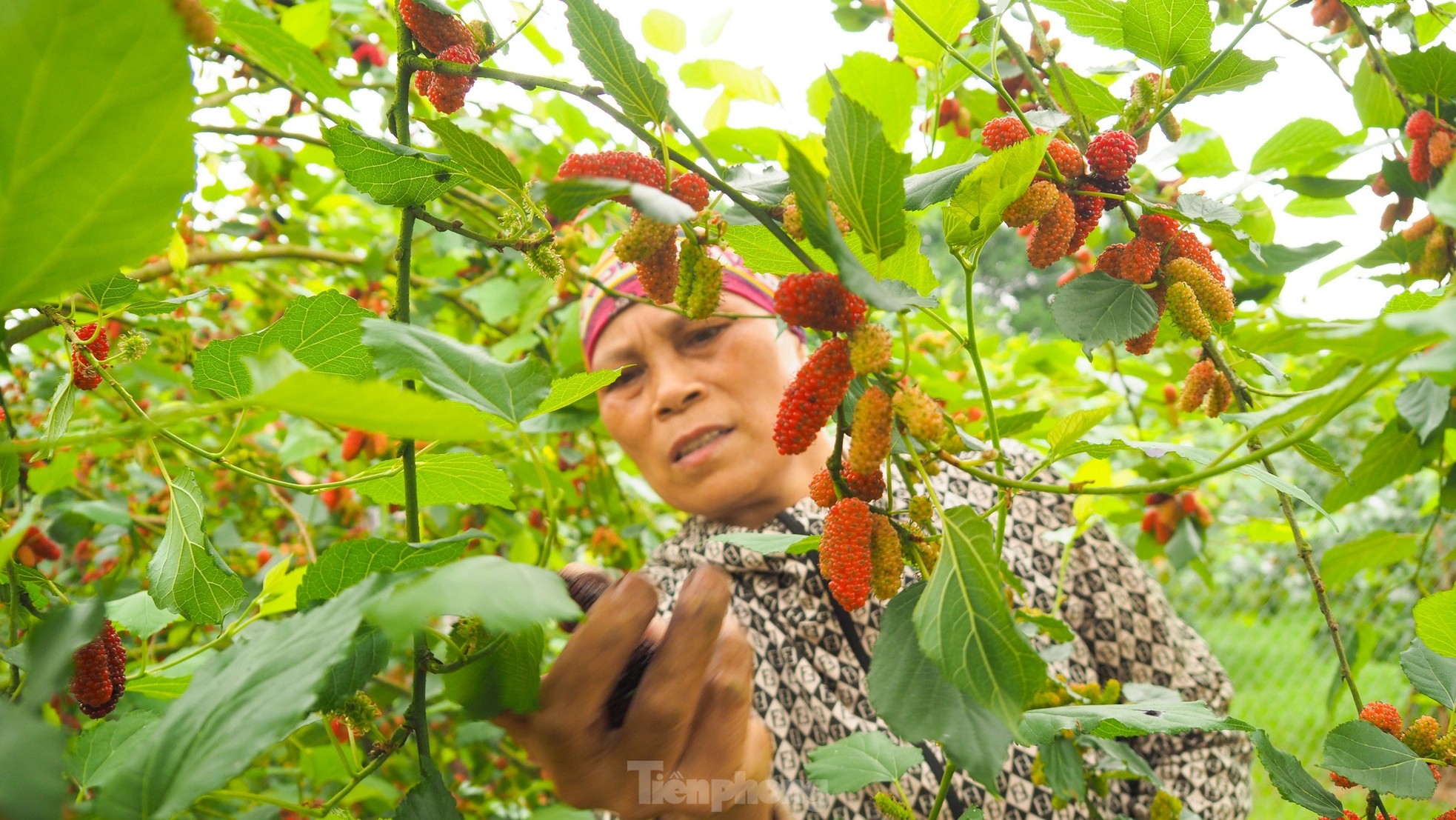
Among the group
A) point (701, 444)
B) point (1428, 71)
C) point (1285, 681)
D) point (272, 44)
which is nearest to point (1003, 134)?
point (1428, 71)

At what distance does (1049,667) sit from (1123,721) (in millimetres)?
590

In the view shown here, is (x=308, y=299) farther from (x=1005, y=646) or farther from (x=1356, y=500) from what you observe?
(x=1356, y=500)

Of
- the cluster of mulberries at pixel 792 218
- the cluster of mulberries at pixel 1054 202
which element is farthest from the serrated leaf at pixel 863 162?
the cluster of mulberries at pixel 1054 202

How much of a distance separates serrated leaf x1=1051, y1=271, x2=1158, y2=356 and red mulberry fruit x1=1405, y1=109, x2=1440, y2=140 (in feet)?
1.24

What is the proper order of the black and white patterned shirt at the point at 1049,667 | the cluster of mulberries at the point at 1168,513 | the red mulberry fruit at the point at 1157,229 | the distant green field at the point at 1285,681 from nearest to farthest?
the red mulberry fruit at the point at 1157,229 → the black and white patterned shirt at the point at 1049,667 → the cluster of mulberries at the point at 1168,513 → the distant green field at the point at 1285,681

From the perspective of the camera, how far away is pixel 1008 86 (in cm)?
92

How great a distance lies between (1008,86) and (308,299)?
756 mm

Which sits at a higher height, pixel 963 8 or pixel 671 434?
pixel 963 8

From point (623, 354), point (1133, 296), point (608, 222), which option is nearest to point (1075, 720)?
point (1133, 296)

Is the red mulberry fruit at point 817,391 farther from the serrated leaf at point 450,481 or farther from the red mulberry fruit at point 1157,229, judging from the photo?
the red mulberry fruit at point 1157,229

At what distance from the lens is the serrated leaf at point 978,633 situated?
13.8 inches

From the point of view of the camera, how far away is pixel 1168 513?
1.35 meters

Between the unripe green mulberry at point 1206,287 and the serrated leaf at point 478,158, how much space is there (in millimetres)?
418

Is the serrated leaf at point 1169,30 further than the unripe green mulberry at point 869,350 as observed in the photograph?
Yes
